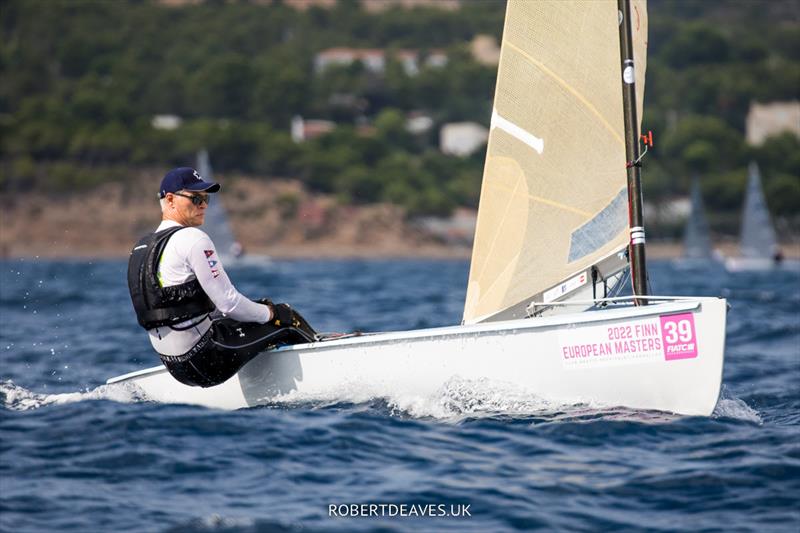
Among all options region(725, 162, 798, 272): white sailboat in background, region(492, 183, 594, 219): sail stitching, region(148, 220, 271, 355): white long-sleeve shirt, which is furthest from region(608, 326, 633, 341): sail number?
region(725, 162, 798, 272): white sailboat in background

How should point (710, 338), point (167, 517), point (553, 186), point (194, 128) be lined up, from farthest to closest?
point (194, 128)
point (553, 186)
point (710, 338)
point (167, 517)

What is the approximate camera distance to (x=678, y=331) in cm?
682

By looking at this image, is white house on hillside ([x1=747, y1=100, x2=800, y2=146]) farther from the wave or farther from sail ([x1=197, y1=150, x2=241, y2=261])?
the wave

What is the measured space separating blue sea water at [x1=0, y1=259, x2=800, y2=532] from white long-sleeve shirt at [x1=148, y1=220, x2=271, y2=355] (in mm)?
490

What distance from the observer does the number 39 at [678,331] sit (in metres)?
6.79

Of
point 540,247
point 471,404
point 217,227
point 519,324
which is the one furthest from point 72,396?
point 217,227

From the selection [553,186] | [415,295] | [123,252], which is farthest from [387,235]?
[553,186]

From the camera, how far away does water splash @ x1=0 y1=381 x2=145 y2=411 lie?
307 inches

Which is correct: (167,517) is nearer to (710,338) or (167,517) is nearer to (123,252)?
(710,338)

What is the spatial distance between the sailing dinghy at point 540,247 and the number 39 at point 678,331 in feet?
1.49

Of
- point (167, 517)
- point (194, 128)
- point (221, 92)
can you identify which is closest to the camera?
point (167, 517)

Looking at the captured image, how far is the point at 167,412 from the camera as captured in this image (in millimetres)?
7328

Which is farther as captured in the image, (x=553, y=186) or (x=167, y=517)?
(x=553, y=186)

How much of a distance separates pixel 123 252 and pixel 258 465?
65370 mm
